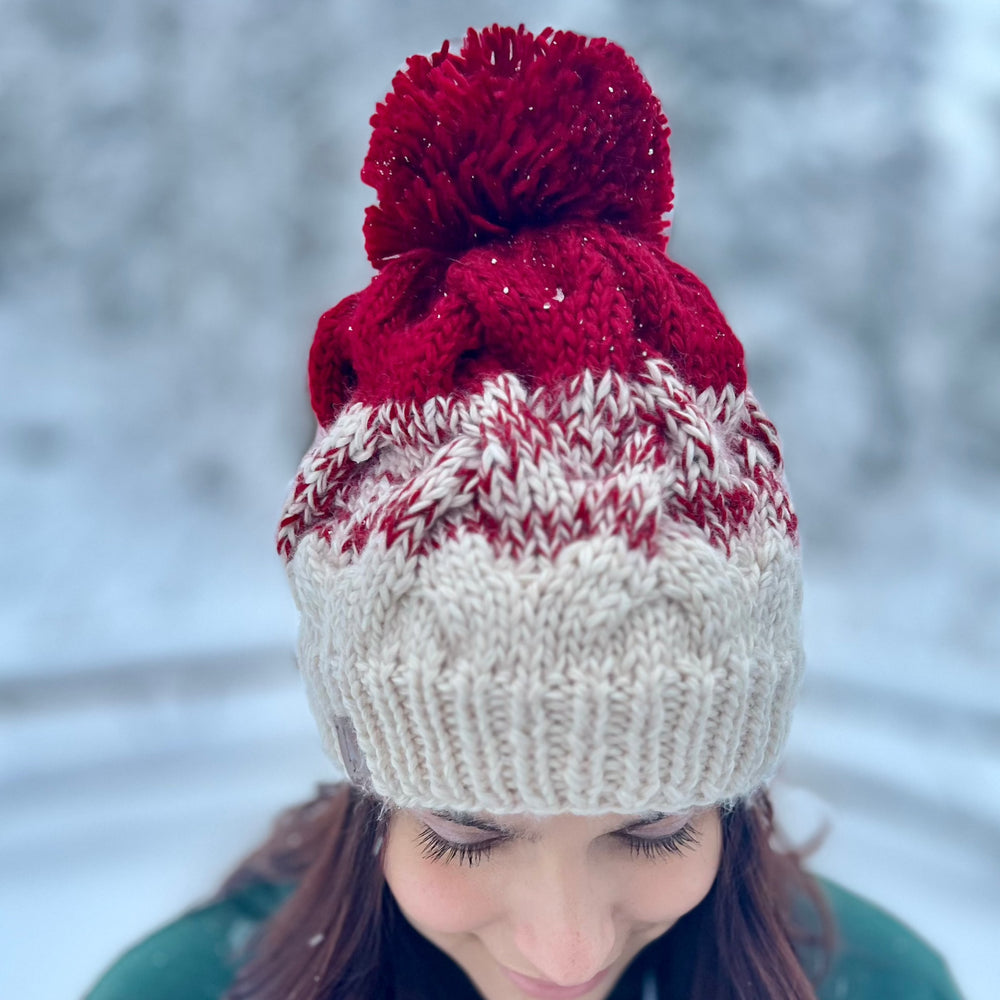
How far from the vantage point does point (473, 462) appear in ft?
1.69

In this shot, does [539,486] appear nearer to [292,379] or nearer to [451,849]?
[451,849]

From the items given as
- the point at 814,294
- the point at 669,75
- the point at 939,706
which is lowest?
the point at 939,706

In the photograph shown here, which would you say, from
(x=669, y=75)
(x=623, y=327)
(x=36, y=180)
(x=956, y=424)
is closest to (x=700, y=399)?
(x=623, y=327)

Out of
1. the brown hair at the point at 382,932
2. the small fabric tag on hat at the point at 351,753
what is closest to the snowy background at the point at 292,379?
the brown hair at the point at 382,932

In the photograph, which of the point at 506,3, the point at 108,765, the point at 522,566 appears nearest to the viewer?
the point at 522,566

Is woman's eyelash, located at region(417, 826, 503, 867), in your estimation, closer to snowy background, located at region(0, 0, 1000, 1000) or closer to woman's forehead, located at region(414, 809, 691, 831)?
woman's forehead, located at region(414, 809, 691, 831)

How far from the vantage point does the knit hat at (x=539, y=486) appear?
19.8 inches

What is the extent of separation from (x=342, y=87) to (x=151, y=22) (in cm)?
27

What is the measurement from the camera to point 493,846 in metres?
0.58

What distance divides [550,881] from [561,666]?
0.50 feet

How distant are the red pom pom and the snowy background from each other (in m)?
0.71

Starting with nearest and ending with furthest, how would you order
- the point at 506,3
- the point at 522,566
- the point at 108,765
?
the point at 522,566 → the point at 506,3 → the point at 108,765

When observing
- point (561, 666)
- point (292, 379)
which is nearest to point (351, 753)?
point (561, 666)

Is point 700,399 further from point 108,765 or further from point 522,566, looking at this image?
point 108,765
